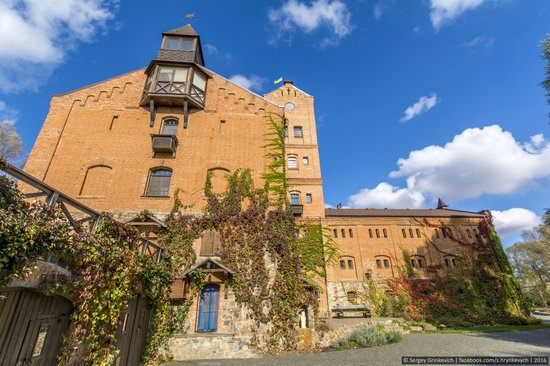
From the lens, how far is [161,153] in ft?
46.6

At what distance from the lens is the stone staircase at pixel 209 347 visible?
31.2 feet

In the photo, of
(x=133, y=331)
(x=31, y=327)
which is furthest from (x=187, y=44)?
(x=31, y=327)

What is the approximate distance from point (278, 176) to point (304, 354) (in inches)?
332


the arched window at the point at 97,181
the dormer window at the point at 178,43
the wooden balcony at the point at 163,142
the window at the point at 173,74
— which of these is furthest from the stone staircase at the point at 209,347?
the dormer window at the point at 178,43

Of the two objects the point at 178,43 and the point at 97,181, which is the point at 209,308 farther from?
the point at 178,43

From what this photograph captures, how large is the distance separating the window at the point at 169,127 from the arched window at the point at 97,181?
3744 mm

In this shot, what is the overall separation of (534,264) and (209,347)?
52.6 m

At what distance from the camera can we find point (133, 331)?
793 cm

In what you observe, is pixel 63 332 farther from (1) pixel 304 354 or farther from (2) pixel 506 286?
(2) pixel 506 286

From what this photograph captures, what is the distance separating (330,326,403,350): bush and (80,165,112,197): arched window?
13.8 meters

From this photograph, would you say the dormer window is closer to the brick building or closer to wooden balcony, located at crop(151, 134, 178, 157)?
the brick building

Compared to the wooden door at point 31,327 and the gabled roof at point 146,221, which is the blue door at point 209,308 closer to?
the gabled roof at point 146,221

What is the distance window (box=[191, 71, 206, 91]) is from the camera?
1602cm

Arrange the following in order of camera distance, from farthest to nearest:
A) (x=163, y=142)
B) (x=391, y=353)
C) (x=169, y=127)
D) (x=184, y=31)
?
(x=184, y=31), (x=169, y=127), (x=163, y=142), (x=391, y=353)
